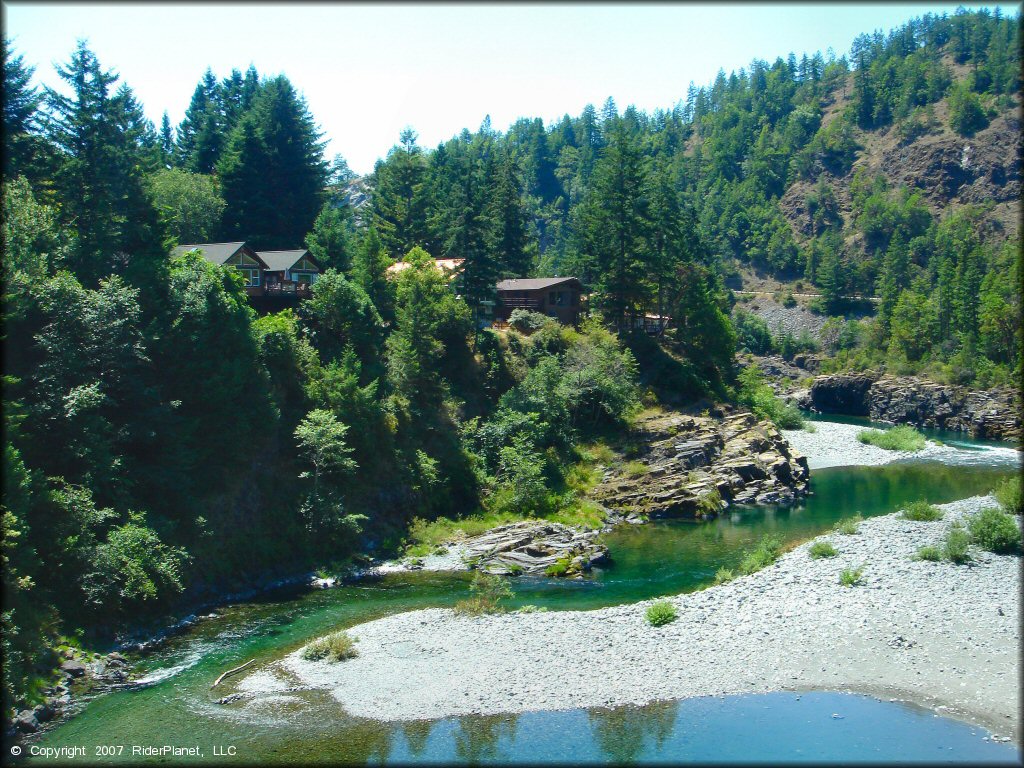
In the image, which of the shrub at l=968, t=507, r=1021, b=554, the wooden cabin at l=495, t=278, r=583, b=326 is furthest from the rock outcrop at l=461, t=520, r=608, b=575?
the wooden cabin at l=495, t=278, r=583, b=326

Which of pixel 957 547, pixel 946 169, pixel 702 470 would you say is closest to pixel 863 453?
pixel 702 470

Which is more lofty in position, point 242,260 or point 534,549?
point 242,260

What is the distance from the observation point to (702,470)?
48688 mm

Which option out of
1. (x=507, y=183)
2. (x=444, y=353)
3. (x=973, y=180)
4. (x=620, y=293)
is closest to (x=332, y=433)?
(x=444, y=353)

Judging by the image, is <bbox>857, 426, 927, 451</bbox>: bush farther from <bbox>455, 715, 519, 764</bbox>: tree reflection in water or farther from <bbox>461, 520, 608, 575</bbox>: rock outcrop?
<bbox>455, 715, 519, 764</bbox>: tree reflection in water

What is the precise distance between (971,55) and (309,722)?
713 ft

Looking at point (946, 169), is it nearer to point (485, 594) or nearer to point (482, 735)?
point (485, 594)

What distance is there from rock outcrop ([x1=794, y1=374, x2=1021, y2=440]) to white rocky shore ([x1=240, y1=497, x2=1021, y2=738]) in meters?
50.0

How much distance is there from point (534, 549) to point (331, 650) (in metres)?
12.8

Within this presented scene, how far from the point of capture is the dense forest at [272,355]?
27688 mm

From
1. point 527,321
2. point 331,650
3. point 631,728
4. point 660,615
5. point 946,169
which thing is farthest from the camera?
point 946,169

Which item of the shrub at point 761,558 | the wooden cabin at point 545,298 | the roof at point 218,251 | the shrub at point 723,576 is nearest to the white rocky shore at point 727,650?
the shrub at point 723,576

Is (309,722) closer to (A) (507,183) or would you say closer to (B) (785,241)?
(A) (507,183)

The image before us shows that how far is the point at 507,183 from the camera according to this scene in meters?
69.4
